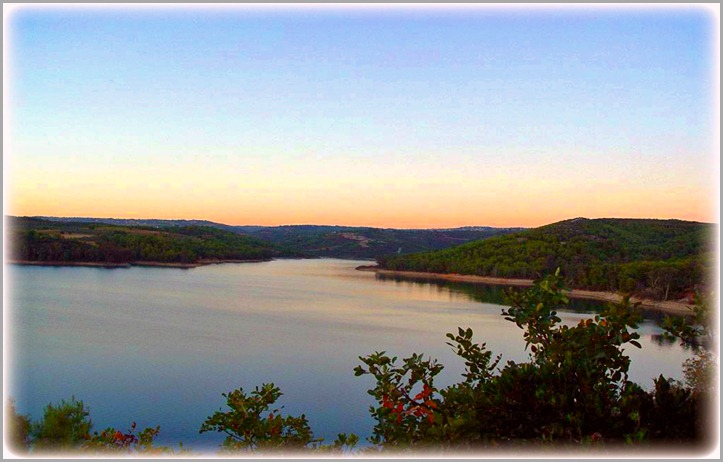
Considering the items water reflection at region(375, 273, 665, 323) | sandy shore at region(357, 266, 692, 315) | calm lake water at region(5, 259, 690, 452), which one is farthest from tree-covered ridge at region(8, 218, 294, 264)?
water reflection at region(375, 273, 665, 323)

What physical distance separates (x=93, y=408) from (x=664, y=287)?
25.5 meters

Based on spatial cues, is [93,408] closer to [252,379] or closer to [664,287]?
[252,379]

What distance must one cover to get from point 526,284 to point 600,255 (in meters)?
5.83

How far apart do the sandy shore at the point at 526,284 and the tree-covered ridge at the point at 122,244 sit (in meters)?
15.1

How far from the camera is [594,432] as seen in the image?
2035 mm

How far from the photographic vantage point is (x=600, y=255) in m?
39.6

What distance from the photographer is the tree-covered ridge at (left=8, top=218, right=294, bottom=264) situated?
4397 centimetres

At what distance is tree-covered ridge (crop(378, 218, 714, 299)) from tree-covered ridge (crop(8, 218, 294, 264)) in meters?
20.4

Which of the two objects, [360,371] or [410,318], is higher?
[360,371]

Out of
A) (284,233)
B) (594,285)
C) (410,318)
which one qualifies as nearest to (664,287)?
(594,285)

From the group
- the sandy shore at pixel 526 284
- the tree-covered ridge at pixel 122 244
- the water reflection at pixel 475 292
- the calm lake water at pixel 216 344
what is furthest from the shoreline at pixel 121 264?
the water reflection at pixel 475 292

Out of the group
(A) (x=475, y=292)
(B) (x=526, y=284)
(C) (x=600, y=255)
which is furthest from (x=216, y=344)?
(C) (x=600, y=255)

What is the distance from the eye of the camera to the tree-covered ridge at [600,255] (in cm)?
2992

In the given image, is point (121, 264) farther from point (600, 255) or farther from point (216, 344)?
point (600, 255)
